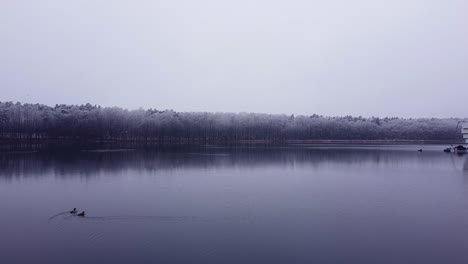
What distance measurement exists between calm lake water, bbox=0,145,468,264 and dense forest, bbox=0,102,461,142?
1931 inches

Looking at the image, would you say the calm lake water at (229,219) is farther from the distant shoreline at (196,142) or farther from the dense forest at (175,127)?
the dense forest at (175,127)

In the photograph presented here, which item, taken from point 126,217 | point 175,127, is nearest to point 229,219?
point 126,217

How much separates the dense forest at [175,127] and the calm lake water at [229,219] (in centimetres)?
4906

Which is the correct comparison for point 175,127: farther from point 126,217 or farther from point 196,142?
point 126,217

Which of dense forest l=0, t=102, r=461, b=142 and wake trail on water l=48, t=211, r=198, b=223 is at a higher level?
dense forest l=0, t=102, r=461, b=142

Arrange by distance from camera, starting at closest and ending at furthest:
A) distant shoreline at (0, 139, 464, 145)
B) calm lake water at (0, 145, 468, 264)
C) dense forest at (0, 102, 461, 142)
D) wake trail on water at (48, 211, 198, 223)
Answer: calm lake water at (0, 145, 468, 264) < wake trail on water at (48, 211, 198, 223) < distant shoreline at (0, 139, 464, 145) < dense forest at (0, 102, 461, 142)

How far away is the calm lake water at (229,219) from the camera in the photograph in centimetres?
1027

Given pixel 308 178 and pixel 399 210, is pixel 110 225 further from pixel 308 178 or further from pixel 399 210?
pixel 308 178

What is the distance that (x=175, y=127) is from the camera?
266ft

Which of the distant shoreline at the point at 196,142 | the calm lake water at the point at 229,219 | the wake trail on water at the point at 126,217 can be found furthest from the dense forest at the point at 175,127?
the wake trail on water at the point at 126,217

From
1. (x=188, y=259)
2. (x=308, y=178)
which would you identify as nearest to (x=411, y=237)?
(x=188, y=259)

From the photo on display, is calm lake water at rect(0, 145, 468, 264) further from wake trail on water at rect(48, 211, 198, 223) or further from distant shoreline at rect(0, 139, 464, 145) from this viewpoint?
distant shoreline at rect(0, 139, 464, 145)

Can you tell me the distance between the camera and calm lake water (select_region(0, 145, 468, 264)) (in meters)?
10.3

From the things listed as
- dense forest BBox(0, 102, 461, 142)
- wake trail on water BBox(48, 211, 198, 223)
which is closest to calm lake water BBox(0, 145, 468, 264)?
wake trail on water BBox(48, 211, 198, 223)
